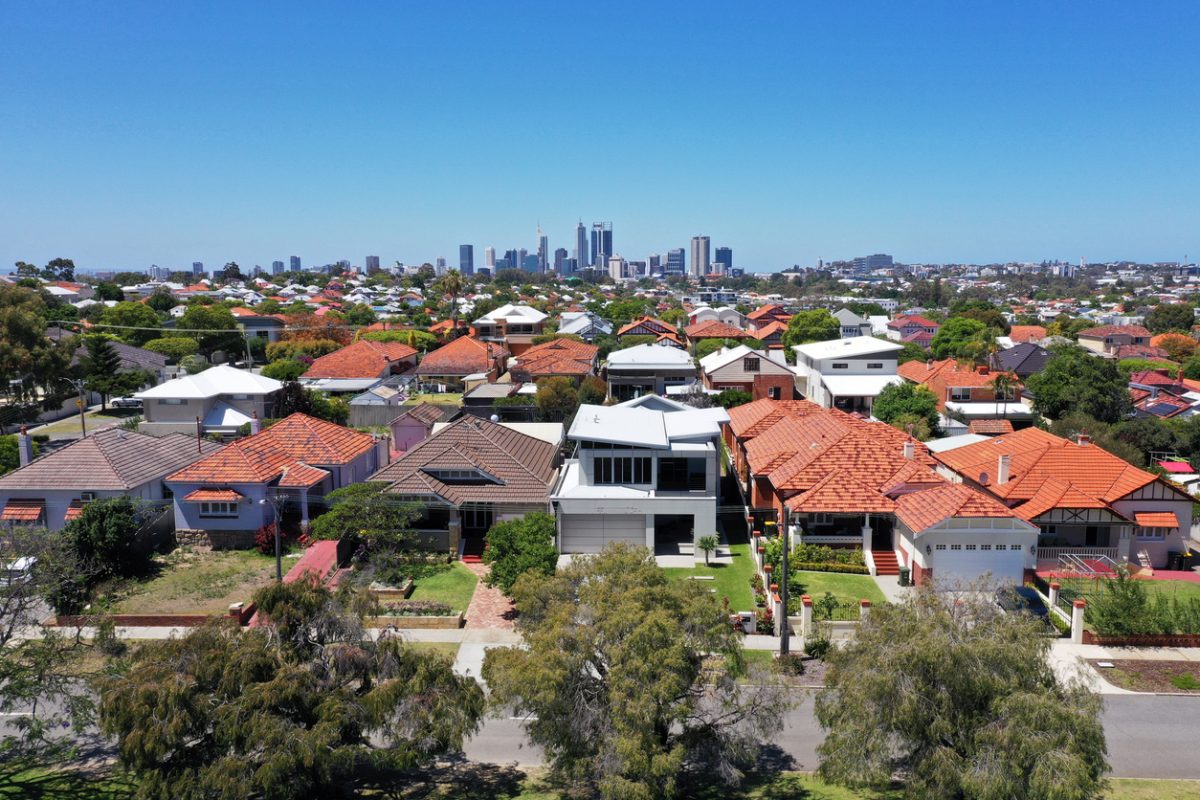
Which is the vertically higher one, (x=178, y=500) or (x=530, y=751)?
(x=178, y=500)

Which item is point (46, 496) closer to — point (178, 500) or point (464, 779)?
point (178, 500)

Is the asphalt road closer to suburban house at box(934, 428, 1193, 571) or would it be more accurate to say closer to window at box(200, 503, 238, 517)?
suburban house at box(934, 428, 1193, 571)

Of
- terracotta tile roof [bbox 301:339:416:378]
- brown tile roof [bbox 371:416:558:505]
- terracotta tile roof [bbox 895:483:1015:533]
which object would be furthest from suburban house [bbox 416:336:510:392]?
terracotta tile roof [bbox 895:483:1015:533]

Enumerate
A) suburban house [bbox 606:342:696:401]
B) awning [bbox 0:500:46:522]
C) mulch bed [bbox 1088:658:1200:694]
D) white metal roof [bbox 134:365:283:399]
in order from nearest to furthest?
mulch bed [bbox 1088:658:1200:694]
awning [bbox 0:500:46:522]
white metal roof [bbox 134:365:283:399]
suburban house [bbox 606:342:696:401]

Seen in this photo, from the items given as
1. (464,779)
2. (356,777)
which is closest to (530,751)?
(464,779)

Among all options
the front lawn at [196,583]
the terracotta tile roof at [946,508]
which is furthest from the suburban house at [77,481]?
the terracotta tile roof at [946,508]

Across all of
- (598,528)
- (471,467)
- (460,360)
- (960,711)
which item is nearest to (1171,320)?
(460,360)

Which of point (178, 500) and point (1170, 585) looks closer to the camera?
point (1170, 585)
